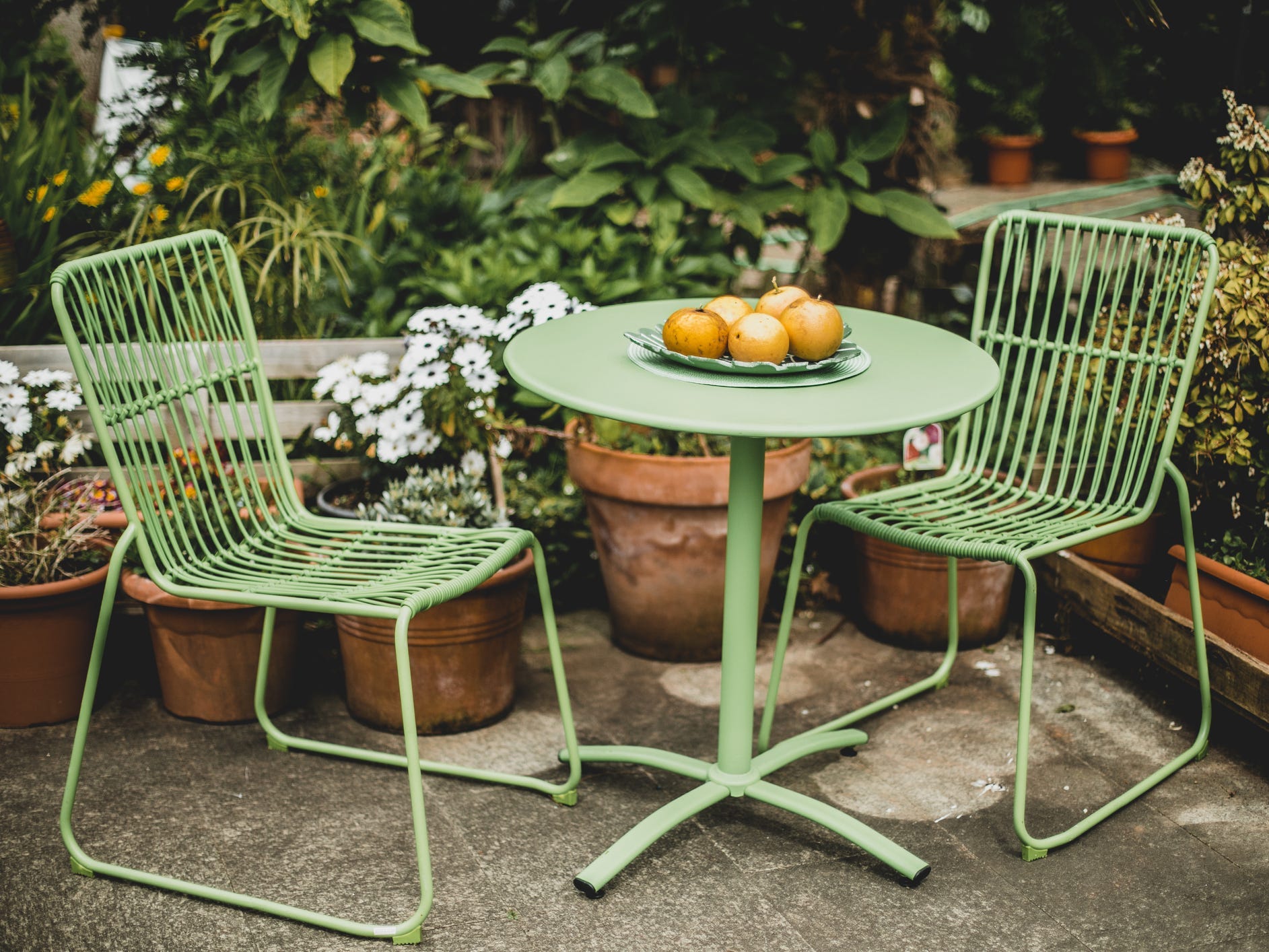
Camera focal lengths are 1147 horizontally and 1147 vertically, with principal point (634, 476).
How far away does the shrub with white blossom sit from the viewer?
3.00 metres

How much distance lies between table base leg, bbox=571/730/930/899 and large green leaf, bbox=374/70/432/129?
5.64 ft

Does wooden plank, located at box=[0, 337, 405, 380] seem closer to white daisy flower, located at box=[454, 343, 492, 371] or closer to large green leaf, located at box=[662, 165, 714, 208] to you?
white daisy flower, located at box=[454, 343, 492, 371]

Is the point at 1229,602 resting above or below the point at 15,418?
below

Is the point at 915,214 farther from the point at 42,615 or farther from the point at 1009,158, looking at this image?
the point at 42,615

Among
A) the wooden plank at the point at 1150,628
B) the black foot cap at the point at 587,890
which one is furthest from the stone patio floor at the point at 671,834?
the wooden plank at the point at 1150,628

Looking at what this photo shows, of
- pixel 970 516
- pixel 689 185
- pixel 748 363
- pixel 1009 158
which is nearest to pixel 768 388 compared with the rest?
pixel 748 363

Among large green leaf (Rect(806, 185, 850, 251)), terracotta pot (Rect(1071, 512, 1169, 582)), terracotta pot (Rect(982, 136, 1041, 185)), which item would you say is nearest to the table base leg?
terracotta pot (Rect(1071, 512, 1169, 582))

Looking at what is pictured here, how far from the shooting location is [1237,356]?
273 centimetres

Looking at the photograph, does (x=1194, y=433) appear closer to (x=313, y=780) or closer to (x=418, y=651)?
(x=418, y=651)

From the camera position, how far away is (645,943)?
6.84 feet

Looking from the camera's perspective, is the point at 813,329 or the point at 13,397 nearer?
the point at 813,329

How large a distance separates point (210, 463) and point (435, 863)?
151 centimetres

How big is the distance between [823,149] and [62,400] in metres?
2.38

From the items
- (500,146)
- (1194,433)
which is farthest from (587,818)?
(500,146)
